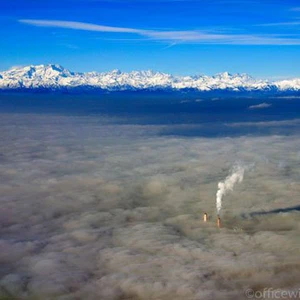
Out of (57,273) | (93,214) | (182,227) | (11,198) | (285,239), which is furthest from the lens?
(11,198)

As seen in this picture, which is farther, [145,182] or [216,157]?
[216,157]

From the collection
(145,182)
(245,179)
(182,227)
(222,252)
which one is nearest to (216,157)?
(245,179)

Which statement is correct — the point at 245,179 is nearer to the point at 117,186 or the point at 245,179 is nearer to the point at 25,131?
the point at 117,186

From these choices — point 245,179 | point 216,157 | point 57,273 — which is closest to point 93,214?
point 57,273

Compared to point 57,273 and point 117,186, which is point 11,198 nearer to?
point 117,186

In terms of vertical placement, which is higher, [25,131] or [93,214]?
[25,131]

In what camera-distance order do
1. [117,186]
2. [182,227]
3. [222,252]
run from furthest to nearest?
[117,186]
[182,227]
[222,252]
